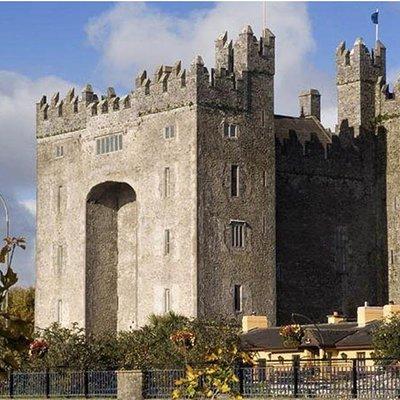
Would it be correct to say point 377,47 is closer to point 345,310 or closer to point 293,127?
point 293,127

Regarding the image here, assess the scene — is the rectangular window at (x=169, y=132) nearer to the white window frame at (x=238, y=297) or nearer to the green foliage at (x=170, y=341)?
the white window frame at (x=238, y=297)

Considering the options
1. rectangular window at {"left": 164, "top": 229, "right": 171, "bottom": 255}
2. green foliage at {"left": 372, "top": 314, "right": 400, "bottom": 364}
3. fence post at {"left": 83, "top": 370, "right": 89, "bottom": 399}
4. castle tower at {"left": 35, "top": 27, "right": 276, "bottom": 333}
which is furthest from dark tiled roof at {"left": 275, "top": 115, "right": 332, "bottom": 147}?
fence post at {"left": 83, "top": 370, "right": 89, "bottom": 399}

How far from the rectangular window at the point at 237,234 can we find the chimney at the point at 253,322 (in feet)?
13.6

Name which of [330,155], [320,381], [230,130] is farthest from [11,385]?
[330,155]

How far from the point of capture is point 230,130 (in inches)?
3223

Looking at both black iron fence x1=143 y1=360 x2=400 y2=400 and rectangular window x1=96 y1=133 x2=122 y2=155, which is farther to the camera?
rectangular window x1=96 y1=133 x2=122 y2=155

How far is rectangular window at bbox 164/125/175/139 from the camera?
8225cm

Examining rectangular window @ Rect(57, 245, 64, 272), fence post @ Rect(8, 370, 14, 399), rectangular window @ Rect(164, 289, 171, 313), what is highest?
rectangular window @ Rect(57, 245, 64, 272)

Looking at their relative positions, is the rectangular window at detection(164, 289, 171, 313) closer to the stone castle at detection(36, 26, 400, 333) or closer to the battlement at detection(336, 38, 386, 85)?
the stone castle at detection(36, 26, 400, 333)

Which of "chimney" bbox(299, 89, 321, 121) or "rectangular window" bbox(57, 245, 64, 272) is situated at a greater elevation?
"chimney" bbox(299, 89, 321, 121)

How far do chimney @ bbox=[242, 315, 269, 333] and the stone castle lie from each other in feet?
4.77

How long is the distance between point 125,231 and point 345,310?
13.8 meters

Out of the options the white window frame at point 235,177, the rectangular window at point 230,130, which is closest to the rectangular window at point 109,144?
the rectangular window at point 230,130

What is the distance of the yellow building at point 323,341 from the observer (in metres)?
68.9
